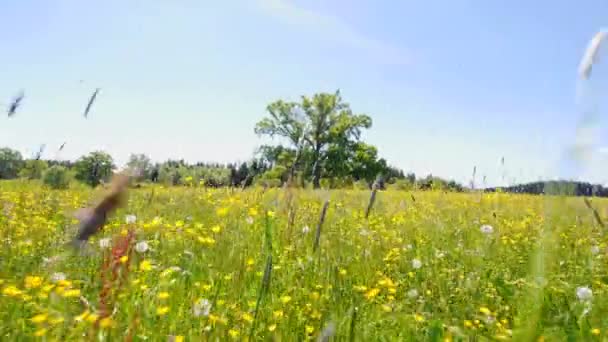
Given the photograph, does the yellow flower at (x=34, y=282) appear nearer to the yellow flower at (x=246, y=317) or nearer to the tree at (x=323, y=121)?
the yellow flower at (x=246, y=317)

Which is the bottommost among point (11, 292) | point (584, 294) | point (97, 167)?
point (11, 292)

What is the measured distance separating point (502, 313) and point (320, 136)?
5325 centimetres

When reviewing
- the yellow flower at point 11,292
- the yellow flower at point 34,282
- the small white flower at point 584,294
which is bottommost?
the yellow flower at point 11,292

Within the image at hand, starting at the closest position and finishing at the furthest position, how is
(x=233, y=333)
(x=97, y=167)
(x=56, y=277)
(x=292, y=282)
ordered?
(x=233, y=333) → (x=97, y=167) → (x=56, y=277) → (x=292, y=282)

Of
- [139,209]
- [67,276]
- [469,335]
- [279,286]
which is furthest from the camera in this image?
[139,209]

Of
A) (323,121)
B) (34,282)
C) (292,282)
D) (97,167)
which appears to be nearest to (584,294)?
(292,282)

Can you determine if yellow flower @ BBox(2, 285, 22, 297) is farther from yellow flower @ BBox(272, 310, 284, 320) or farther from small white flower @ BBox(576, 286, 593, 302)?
small white flower @ BBox(576, 286, 593, 302)

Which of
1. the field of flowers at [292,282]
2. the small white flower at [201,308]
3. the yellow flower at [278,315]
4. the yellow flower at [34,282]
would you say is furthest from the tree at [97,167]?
the yellow flower at [278,315]

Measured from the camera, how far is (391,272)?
→ 3318mm

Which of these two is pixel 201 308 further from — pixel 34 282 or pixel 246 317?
pixel 34 282

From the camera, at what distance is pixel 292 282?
8.85 feet

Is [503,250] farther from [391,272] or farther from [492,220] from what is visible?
[492,220]

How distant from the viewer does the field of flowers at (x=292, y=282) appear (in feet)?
5.37

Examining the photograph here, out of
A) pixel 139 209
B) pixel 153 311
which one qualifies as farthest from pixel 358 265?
pixel 139 209
